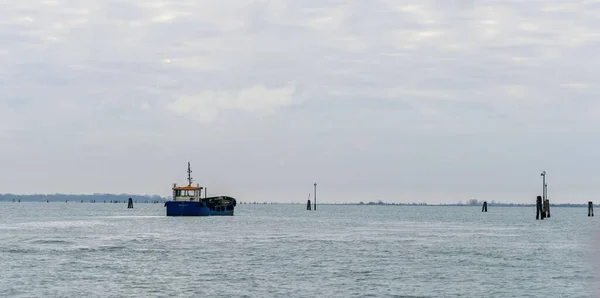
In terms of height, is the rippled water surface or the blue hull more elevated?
the blue hull

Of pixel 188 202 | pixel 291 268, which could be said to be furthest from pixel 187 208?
pixel 291 268

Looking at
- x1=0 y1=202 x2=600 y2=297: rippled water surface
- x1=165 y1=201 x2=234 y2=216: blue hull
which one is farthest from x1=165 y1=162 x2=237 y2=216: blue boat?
x1=0 y1=202 x2=600 y2=297: rippled water surface

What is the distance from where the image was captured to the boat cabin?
450 ft

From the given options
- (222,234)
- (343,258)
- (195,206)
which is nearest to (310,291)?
(343,258)

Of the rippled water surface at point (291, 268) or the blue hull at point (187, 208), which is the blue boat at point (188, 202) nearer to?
the blue hull at point (187, 208)

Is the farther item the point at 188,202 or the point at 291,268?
the point at 188,202

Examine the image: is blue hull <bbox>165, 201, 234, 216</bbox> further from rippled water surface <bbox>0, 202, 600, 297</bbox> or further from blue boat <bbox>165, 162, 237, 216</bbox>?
rippled water surface <bbox>0, 202, 600, 297</bbox>

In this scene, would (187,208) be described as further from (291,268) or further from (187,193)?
(291,268)

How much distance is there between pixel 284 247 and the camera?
237 feet

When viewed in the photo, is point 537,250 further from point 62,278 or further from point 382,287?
point 62,278

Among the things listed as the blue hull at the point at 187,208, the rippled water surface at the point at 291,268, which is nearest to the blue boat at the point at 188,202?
the blue hull at the point at 187,208

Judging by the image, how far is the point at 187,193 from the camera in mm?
138875

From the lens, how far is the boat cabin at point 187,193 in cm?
13712

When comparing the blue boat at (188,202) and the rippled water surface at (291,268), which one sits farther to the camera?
the blue boat at (188,202)
